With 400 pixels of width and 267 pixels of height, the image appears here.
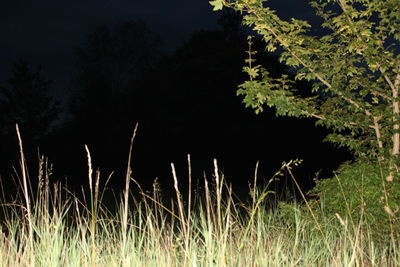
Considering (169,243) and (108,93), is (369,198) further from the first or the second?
(108,93)

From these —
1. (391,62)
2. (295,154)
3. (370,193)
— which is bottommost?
(295,154)

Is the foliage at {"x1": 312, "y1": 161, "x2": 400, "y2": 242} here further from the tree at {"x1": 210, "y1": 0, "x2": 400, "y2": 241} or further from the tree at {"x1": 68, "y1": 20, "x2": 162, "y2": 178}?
the tree at {"x1": 68, "y1": 20, "x2": 162, "y2": 178}

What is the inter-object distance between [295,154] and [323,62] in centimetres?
1539

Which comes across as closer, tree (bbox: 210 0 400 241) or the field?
the field

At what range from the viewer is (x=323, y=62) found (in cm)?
669

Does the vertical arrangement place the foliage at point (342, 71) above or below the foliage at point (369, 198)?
above

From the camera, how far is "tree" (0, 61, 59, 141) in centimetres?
3416

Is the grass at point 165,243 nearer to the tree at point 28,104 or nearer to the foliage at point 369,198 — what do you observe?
the foliage at point 369,198

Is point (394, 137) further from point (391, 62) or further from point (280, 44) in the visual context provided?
point (280, 44)

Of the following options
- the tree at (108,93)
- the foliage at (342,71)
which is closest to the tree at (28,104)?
the tree at (108,93)

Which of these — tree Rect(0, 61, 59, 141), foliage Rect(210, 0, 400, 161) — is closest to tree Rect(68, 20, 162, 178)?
tree Rect(0, 61, 59, 141)

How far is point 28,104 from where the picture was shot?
3544 centimetres

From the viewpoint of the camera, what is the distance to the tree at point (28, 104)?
112 feet

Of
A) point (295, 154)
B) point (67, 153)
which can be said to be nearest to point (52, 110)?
point (67, 153)
